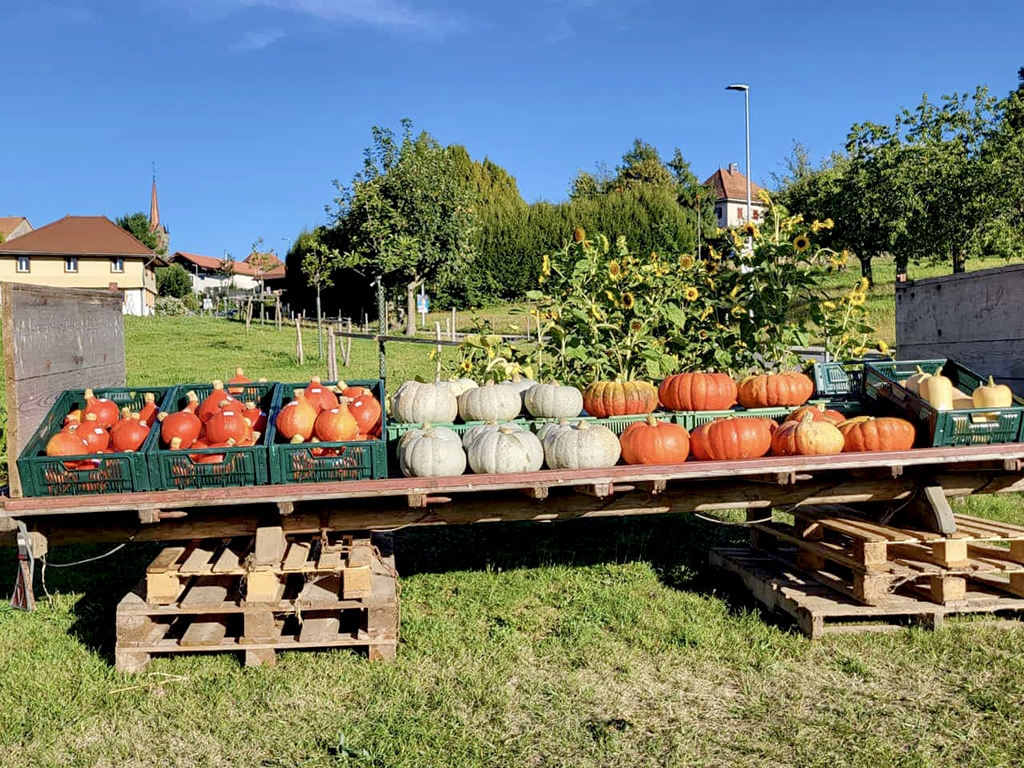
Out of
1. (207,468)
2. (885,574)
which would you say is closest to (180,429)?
(207,468)

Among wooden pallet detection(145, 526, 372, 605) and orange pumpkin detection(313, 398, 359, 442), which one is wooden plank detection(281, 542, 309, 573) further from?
orange pumpkin detection(313, 398, 359, 442)

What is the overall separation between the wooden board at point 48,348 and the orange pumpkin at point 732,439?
3512mm

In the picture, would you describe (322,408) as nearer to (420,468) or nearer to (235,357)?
(420,468)

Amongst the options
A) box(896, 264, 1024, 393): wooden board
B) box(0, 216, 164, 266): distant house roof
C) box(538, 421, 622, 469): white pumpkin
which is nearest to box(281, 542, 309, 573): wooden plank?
box(538, 421, 622, 469): white pumpkin

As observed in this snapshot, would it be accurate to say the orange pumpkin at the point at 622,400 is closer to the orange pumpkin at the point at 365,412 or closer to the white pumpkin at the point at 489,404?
the white pumpkin at the point at 489,404

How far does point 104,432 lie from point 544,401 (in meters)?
2.42

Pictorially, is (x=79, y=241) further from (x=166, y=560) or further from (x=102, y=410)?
(x=166, y=560)

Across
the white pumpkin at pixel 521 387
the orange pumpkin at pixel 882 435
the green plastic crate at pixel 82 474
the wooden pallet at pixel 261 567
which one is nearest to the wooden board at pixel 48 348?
the green plastic crate at pixel 82 474

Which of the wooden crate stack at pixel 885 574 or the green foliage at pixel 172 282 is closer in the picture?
the wooden crate stack at pixel 885 574

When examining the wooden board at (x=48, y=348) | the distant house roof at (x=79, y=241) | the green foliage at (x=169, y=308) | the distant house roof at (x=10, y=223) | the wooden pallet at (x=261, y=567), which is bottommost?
the wooden pallet at (x=261, y=567)

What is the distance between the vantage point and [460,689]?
3.95 metres

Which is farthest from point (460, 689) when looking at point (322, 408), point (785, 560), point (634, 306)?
point (634, 306)

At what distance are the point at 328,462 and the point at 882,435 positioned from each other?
3015 millimetres

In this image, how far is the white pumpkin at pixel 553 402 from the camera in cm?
490
